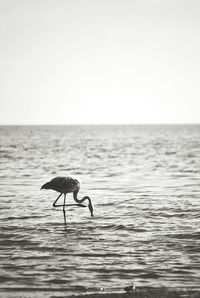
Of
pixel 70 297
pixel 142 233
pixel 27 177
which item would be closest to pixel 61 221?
pixel 142 233

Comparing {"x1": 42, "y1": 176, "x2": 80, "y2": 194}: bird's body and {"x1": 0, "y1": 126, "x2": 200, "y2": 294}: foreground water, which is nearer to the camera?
{"x1": 0, "y1": 126, "x2": 200, "y2": 294}: foreground water

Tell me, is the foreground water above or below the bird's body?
below

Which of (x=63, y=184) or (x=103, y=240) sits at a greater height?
(x=63, y=184)

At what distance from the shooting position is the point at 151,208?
16547mm

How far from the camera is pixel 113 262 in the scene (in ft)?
31.9

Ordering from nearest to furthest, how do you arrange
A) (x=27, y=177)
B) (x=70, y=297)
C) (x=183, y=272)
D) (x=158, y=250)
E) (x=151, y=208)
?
(x=70, y=297), (x=183, y=272), (x=158, y=250), (x=151, y=208), (x=27, y=177)

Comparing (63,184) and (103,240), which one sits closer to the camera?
(103,240)

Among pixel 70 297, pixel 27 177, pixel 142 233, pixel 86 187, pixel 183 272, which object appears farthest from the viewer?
pixel 27 177

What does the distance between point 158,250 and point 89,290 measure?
10.2ft

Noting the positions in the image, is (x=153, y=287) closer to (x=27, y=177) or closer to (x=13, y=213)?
(x=13, y=213)

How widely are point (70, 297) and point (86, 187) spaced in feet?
51.7

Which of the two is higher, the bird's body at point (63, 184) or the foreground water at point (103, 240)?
the bird's body at point (63, 184)

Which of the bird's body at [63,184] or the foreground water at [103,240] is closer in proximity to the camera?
the foreground water at [103,240]

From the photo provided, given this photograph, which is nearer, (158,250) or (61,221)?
(158,250)
